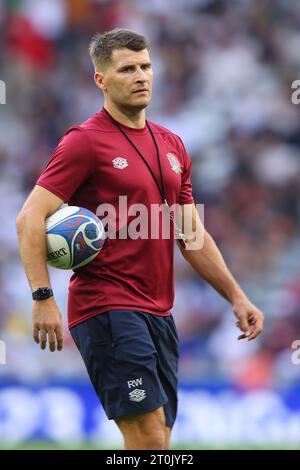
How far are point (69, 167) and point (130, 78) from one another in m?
0.62

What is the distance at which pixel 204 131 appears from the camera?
470 inches

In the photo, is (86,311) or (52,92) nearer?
(86,311)

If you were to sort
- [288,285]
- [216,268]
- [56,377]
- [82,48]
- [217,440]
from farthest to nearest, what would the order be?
[82,48]
[288,285]
[56,377]
[217,440]
[216,268]

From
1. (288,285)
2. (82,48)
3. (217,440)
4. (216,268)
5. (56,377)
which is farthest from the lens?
(82,48)

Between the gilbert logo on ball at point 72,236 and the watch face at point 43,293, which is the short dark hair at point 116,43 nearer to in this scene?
the gilbert logo on ball at point 72,236

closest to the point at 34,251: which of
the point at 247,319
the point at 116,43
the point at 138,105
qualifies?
the point at 138,105

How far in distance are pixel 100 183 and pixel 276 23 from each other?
8.10 metres

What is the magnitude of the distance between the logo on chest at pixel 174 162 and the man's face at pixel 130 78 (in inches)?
12.9

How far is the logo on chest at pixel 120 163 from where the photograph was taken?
4.94 metres

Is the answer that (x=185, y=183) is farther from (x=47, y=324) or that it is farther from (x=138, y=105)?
(x=47, y=324)

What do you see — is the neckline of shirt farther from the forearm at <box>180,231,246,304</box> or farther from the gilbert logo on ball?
the forearm at <box>180,231,246,304</box>

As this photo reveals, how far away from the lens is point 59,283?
11.0 m

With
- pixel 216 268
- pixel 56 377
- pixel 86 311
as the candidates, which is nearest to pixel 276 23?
pixel 56 377
